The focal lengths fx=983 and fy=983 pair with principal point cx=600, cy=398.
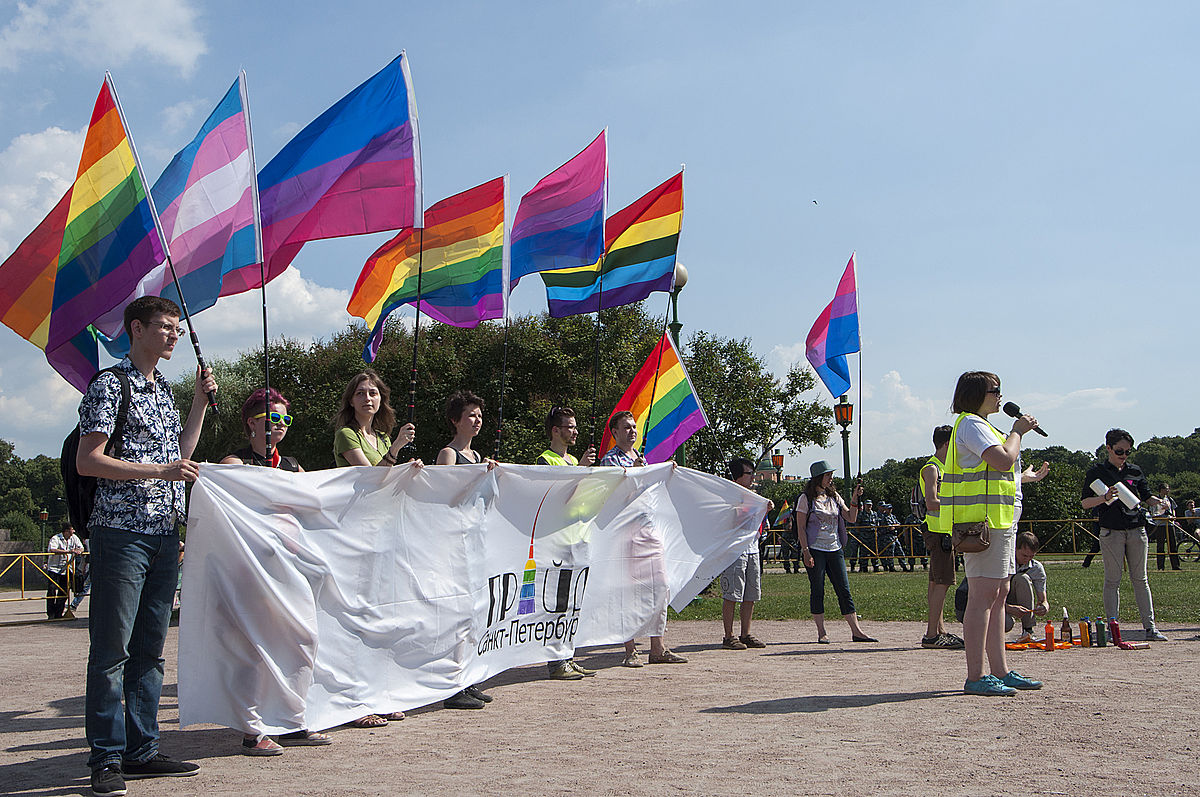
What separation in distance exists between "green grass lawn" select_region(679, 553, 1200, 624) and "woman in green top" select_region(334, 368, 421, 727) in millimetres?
7673

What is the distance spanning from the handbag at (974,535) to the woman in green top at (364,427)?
12.4 feet

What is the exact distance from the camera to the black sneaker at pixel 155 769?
472 cm

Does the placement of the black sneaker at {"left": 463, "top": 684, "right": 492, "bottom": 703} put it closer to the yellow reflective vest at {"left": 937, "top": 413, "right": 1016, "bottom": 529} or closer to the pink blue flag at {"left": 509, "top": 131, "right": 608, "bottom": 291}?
the yellow reflective vest at {"left": 937, "top": 413, "right": 1016, "bottom": 529}

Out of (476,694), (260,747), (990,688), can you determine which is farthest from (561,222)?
(260,747)

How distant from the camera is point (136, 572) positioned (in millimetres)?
4621

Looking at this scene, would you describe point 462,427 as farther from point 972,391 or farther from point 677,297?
point 677,297

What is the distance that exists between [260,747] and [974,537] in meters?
4.52

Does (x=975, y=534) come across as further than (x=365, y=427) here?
No

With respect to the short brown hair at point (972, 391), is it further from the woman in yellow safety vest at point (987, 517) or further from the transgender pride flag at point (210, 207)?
the transgender pride flag at point (210, 207)

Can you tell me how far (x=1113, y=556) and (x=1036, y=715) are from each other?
15.5 ft

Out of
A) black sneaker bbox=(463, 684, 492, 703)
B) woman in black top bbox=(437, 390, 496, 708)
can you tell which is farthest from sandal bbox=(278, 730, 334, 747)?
woman in black top bbox=(437, 390, 496, 708)

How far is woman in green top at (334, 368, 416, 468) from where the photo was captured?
6465 millimetres

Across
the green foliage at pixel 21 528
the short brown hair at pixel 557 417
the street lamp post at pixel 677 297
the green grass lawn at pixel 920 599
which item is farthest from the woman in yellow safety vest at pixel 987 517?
the green foliage at pixel 21 528

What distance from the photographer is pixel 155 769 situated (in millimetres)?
4727
